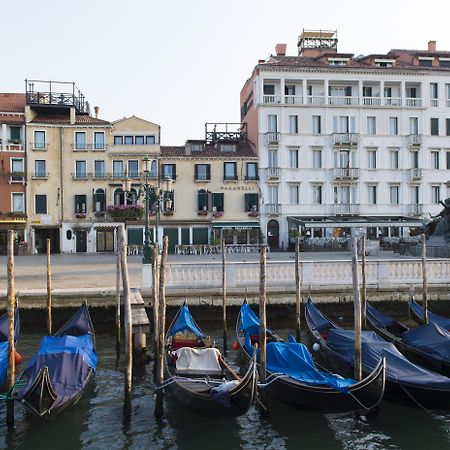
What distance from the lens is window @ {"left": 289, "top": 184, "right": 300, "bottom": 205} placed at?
116 feet

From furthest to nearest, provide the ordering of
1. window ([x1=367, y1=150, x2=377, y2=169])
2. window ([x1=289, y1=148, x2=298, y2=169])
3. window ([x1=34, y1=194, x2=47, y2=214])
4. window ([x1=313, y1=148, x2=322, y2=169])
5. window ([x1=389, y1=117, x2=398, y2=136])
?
window ([x1=389, y1=117, x2=398, y2=136])
window ([x1=367, y1=150, x2=377, y2=169])
window ([x1=313, y1=148, x2=322, y2=169])
window ([x1=289, y1=148, x2=298, y2=169])
window ([x1=34, y1=194, x2=47, y2=214])

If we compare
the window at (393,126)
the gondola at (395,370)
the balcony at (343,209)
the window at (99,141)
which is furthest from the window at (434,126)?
the gondola at (395,370)

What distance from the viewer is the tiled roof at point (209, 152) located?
3494 centimetres

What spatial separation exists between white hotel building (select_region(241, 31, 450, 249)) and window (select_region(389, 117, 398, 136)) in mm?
64

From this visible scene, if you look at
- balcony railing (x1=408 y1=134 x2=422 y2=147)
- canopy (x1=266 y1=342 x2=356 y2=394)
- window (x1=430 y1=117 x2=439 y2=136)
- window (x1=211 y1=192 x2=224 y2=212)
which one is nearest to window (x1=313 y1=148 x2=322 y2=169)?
balcony railing (x1=408 y1=134 x2=422 y2=147)

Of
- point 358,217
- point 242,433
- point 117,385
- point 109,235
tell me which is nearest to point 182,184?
point 109,235

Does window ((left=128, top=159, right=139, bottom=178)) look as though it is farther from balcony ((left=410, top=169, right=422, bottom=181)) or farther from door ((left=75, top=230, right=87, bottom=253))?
balcony ((left=410, top=169, right=422, bottom=181))

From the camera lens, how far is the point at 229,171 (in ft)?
115

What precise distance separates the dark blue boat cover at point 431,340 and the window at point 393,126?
27.4 metres

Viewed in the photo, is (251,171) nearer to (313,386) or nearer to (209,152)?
(209,152)

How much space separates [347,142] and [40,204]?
19041 millimetres

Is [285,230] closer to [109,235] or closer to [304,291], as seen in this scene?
[109,235]

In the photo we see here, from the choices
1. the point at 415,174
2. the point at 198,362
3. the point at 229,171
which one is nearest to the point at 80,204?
the point at 229,171

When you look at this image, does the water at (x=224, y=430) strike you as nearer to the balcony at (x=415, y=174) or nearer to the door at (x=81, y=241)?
the door at (x=81, y=241)
